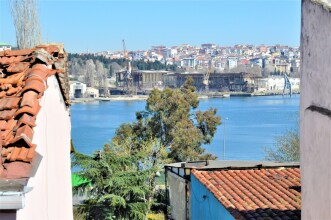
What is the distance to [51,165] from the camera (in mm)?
4484

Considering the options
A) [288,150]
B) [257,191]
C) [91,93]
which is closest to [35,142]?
[257,191]

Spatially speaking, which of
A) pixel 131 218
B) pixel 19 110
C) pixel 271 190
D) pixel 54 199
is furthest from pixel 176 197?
pixel 19 110

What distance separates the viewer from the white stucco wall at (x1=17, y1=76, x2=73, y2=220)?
350 cm

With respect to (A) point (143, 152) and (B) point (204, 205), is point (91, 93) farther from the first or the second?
(B) point (204, 205)

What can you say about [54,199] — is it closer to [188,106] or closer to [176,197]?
[176,197]

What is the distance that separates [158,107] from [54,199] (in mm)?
21862

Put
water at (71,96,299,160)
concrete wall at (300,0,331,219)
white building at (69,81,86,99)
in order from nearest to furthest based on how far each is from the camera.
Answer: concrete wall at (300,0,331,219) < water at (71,96,299,160) < white building at (69,81,86,99)

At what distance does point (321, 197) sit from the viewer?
300cm

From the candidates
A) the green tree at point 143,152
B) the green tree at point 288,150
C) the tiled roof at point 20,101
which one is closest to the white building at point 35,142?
the tiled roof at point 20,101

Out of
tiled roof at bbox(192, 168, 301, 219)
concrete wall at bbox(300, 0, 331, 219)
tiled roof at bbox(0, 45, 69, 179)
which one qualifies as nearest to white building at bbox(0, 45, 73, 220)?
tiled roof at bbox(0, 45, 69, 179)

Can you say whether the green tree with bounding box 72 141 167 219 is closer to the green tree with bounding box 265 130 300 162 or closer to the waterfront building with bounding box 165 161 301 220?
the waterfront building with bounding box 165 161 301 220

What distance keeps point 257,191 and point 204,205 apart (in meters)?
1.36

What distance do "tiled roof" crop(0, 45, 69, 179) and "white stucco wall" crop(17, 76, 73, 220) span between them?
0.55 feet

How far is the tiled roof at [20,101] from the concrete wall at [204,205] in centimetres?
389
